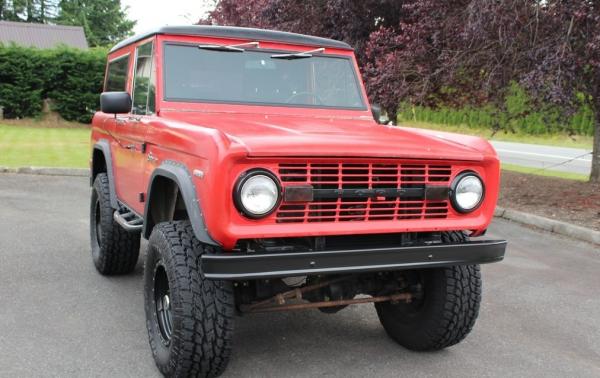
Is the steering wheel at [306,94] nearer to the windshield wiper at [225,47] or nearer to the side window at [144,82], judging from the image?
the windshield wiper at [225,47]

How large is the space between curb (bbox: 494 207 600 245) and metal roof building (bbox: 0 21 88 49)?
34.1m

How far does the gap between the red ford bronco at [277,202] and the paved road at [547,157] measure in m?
11.8

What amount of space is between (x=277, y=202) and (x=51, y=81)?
2148 cm

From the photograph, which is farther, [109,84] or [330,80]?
[109,84]

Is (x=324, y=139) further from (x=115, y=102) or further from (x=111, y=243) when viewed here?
(x=111, y=243)

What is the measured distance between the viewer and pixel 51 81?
22.2 metres

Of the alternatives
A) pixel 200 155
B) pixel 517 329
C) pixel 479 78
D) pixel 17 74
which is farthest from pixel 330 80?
pixel 17 74

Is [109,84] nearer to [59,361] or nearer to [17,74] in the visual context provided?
[59,361]

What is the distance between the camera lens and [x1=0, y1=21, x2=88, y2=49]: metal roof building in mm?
37744

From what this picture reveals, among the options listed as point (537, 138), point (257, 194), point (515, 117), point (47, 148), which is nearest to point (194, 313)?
point (257, 194)

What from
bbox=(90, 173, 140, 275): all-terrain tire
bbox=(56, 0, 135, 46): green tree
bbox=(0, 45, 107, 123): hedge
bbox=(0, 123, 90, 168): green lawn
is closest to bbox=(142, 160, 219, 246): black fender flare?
bbox=(90, 173, 140, 275): all-terrain tire

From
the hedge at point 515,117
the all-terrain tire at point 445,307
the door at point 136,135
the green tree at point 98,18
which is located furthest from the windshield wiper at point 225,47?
the green tree at point 98,18

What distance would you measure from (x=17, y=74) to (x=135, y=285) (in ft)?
62.7

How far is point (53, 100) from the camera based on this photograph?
22.4 metres
